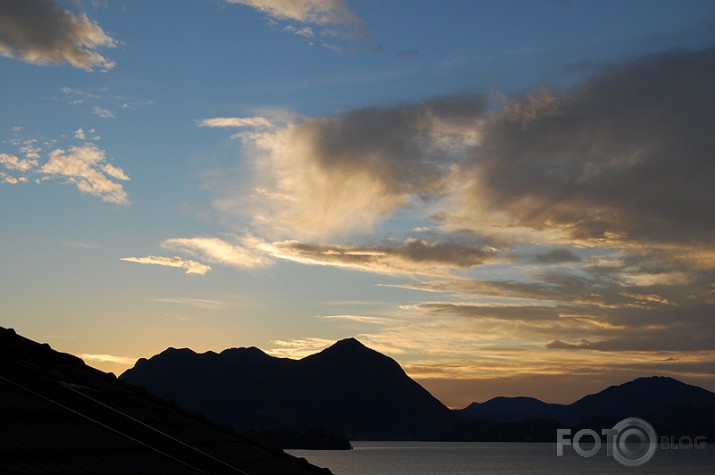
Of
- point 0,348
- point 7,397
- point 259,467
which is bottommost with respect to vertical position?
point 259,467

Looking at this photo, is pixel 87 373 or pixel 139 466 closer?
pixel 139 466

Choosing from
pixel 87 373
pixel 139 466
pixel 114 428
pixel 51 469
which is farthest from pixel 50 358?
pixel 51 469

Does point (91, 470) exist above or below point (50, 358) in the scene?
below

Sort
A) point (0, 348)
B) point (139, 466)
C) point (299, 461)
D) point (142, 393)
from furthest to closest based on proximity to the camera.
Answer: point (299, 461), point (142, 393), point (0, 348), point (139, 466)

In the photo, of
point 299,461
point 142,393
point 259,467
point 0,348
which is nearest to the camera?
point 0,348

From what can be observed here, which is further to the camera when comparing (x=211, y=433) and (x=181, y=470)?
(x=211, y=433)

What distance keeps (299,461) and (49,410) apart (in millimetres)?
14571

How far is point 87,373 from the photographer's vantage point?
20.6 metres

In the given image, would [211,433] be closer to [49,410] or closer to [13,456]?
[49,410]

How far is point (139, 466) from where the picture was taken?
38.1 feet

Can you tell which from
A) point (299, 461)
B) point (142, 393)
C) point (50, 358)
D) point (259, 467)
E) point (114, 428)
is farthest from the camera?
point (299, 461)

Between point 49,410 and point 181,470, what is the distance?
8.26ft

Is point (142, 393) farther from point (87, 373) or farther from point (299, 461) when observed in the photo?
point (299, 461)

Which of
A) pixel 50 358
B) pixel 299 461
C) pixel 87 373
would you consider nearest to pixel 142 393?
pixel 87 373
